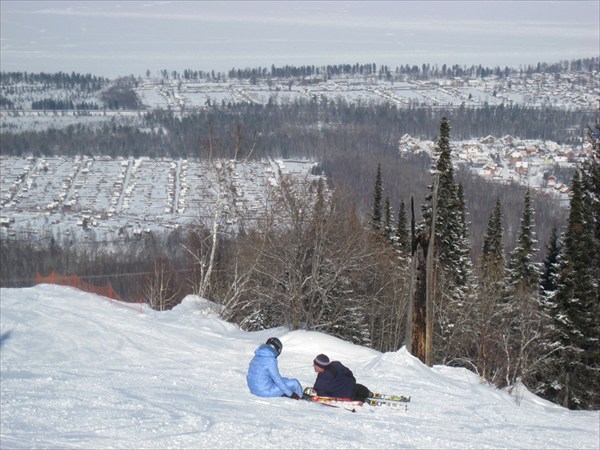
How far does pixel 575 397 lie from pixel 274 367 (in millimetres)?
16670

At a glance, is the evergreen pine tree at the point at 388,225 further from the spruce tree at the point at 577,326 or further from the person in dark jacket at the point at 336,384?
the person in dark jacket at the point at 336,384

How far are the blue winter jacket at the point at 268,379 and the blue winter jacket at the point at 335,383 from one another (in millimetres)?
321

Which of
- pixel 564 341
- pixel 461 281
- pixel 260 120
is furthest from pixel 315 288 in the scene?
pixel 260 120

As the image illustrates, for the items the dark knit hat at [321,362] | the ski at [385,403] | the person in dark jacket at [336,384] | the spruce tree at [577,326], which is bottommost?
the spruce tree at [577,326]

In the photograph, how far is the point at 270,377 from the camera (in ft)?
34.3

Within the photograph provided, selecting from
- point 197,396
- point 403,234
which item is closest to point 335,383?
point 197,396

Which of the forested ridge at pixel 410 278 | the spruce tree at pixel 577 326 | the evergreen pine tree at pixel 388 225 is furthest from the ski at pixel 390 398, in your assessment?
the evergreen pine tree at pixel 388 225

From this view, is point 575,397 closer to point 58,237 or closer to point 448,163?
point 448,163

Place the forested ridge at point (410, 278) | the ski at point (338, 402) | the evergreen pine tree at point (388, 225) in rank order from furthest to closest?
1. the evergreen pine tree at point (388, 225)
2. the forested ridge at point (410, 278)
3. the ski at point (338, 402)

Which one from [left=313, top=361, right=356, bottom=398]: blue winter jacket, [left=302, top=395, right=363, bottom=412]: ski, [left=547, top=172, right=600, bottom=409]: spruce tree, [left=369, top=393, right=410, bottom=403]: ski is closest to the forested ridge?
[left=547, top=172, right=600, bottom=409]: spruce tree

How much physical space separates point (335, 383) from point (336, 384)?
0.07 ft

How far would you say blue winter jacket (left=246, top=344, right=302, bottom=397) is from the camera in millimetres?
10336

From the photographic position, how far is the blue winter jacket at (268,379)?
10.3 m

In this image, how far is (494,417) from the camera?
10.5 metres
